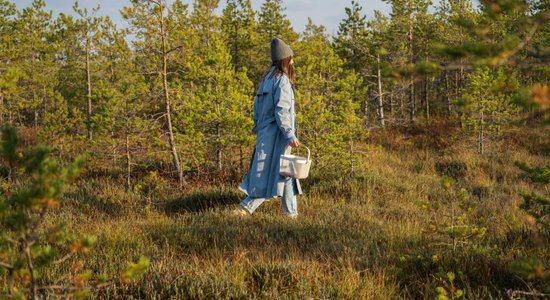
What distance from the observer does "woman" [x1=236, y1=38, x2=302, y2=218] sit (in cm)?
531

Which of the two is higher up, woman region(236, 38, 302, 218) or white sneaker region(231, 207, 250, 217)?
woman region(236, 38, 302, 218)

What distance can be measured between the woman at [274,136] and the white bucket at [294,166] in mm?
153

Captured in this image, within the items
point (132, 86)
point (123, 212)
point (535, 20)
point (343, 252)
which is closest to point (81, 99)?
point (132, 86)

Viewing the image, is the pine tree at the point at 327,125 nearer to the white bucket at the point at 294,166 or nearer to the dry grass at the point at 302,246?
the dry grass at the point at 302,246

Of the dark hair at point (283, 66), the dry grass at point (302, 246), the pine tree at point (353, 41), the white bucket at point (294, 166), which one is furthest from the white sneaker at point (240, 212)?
the pine tree at point (353, 41)

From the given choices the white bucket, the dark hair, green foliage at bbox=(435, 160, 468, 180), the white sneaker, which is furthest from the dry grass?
green foliage at bbox=(435, 160, 468, 180)

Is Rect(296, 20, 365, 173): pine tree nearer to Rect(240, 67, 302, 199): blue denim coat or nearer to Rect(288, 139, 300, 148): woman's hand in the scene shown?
Rect(240, 67, 302, 199): blue denim coat

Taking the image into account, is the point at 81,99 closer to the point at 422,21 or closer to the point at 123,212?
the point at 422,21

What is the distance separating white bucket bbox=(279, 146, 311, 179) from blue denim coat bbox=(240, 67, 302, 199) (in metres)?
0.16

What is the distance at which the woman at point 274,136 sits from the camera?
5.31 metres

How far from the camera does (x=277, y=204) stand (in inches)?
242

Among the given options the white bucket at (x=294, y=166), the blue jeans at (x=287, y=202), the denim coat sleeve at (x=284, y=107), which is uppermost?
the denim coat sleeve at (x=284, y=107)

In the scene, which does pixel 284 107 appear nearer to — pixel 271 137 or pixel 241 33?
pixel 271 137

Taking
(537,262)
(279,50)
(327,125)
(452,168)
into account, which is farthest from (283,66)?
(452,168)
